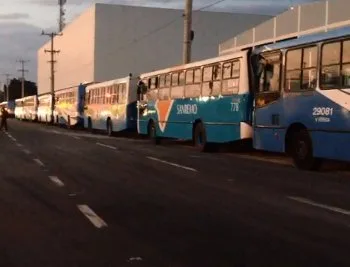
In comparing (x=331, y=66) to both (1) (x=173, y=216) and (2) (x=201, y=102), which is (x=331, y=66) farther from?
(2) (x=201, y=102)

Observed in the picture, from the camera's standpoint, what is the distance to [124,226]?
29.4 feet

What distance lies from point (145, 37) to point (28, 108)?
20.3 metres

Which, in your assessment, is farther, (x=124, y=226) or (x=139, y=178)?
(x=139, y=178)

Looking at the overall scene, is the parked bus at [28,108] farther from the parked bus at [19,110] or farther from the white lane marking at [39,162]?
the white lane marking at [39,162]

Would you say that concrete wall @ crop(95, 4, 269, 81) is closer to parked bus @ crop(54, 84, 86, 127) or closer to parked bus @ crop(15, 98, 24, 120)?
parked bus @ crop(54, 84, 86, 127)

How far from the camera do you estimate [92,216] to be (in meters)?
9.73

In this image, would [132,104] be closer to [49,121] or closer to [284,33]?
[284,33]

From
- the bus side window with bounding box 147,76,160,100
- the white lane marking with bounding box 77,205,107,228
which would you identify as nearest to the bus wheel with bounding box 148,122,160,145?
the bus side window with bounding box 147,76,160,100

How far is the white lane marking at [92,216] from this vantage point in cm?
912

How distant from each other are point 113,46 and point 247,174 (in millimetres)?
60642

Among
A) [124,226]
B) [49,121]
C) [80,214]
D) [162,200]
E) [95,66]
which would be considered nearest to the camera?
[124,226]

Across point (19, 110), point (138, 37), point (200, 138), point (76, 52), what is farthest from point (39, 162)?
point (19, 110)

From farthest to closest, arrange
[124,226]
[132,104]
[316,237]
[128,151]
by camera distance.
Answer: [132,104], [128,151], [124,226], [316,237]

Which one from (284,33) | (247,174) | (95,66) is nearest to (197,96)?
(247,174)
